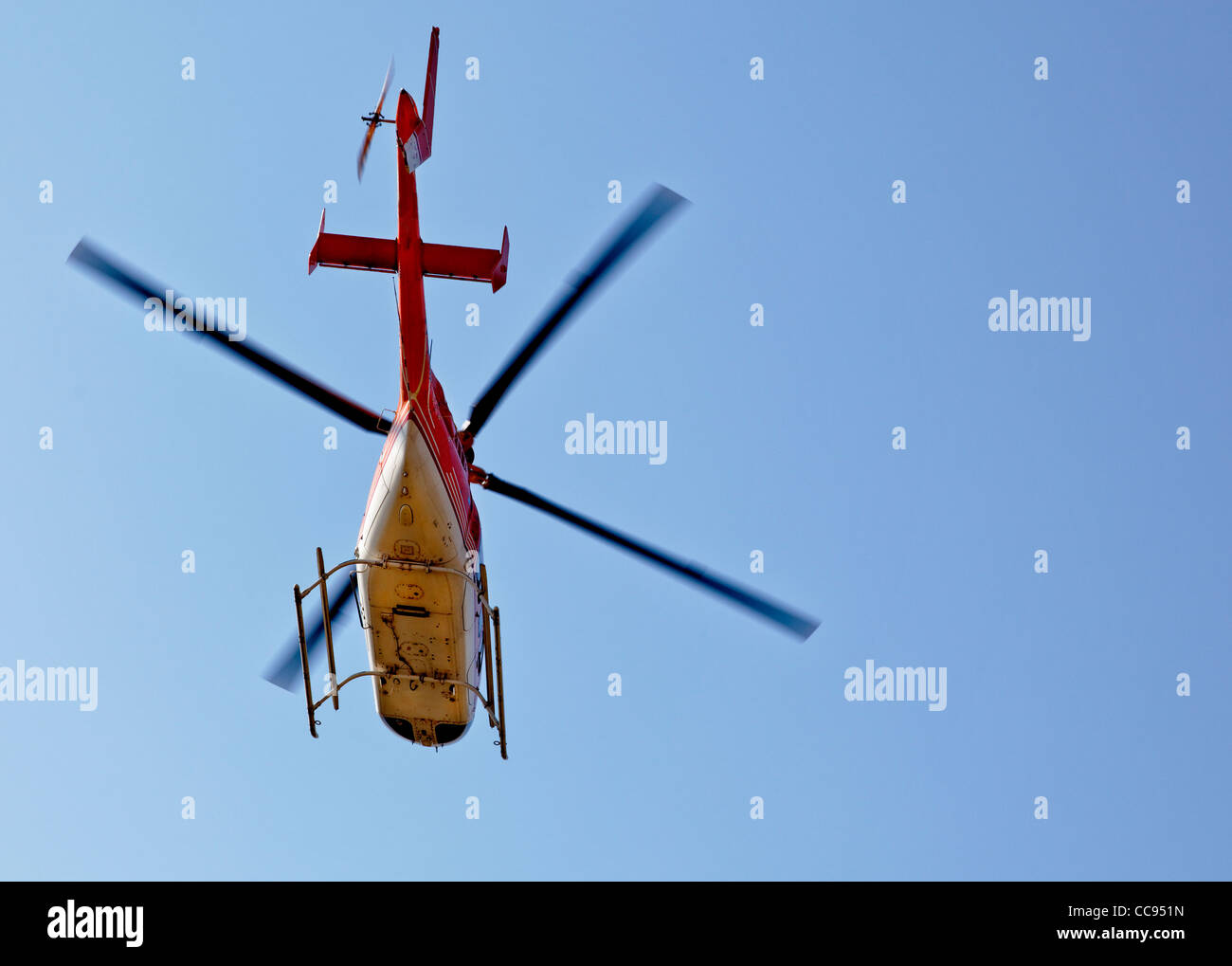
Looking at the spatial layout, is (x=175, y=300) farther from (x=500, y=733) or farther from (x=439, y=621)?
(x=500, y=733)

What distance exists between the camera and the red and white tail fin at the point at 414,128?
47.3 ft

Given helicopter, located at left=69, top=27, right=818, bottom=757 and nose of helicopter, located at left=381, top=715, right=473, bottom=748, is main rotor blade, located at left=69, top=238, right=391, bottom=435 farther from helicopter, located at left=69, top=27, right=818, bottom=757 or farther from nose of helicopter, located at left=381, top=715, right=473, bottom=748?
nose of helicopter, located at left=381, top=715, right=473, bottom=748

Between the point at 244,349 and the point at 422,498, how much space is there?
261 cm

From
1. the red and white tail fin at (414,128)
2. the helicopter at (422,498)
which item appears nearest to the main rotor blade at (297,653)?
the helicopter at (422,498)

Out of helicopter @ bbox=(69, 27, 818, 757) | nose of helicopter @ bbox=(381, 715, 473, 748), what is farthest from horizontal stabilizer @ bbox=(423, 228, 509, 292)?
nose of helicopter @ bbox=(381, 715, 473, 748)

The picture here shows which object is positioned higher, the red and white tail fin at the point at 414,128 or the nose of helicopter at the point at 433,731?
the red and white tail fin at the point at 414,128

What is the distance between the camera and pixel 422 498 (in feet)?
48.0

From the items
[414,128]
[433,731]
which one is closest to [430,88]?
[414,128]

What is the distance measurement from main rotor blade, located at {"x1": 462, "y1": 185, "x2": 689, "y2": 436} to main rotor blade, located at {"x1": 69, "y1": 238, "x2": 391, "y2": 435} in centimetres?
165

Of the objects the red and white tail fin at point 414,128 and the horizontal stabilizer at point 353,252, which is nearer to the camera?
the red and white tail fin at point 414,128

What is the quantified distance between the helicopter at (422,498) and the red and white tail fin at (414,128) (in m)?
0.01

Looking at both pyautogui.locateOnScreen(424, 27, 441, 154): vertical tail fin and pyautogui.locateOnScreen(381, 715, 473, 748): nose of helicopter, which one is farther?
pyautogui.locateOnScreen(381, 715, 473, 748): nose of helicopter

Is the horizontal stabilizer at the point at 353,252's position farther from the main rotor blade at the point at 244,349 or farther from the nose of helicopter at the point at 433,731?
the nose of helicopter at the point at 433,731

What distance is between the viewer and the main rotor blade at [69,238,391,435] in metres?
14.7
